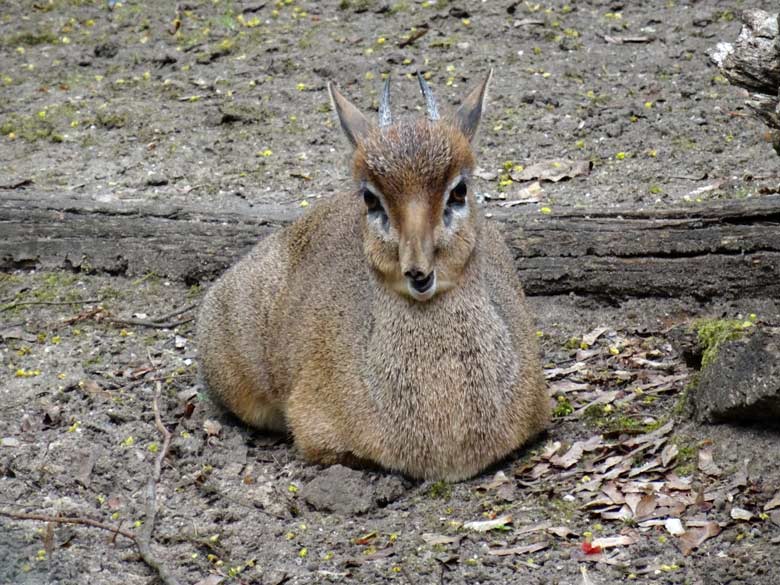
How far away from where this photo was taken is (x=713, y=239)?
866 cm

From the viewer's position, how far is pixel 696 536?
5.78 m

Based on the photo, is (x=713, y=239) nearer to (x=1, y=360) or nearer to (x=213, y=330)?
(x=213, y=330)

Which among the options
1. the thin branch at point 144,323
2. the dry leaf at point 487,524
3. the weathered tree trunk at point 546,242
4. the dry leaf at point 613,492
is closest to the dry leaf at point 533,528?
the dry leaf at point 487,524

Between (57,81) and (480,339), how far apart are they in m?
7.76

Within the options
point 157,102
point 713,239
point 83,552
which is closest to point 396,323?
point 83,552

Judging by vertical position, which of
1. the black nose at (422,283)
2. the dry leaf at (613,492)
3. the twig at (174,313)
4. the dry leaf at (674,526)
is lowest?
the twig at (174,313)

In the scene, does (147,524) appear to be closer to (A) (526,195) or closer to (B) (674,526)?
(B) (674,526)

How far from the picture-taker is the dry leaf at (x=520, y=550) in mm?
5926

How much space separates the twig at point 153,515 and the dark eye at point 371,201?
194 cm

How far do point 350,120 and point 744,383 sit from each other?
99.3 inches

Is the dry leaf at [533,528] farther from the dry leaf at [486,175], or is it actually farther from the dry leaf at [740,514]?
the dry leaf at [486,175]

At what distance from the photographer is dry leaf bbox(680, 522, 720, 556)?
570cm

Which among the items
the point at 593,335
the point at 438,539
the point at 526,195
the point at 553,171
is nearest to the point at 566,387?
the point at 593,335

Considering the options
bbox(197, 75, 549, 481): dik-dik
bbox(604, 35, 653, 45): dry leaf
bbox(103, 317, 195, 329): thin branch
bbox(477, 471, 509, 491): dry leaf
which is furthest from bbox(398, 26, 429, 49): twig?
bbox(477, 471, 509, 491): dry leaf
